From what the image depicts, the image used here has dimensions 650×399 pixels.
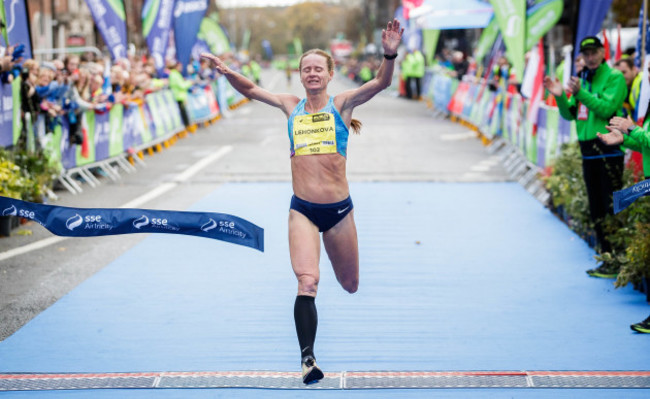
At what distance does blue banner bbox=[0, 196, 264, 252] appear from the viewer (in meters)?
5.25

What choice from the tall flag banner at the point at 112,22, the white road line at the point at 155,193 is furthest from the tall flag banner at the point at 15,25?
the tall flag banner at the point at 112,22

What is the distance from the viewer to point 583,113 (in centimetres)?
828

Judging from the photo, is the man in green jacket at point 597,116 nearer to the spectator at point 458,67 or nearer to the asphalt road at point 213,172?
the asphalt road at point 213,172

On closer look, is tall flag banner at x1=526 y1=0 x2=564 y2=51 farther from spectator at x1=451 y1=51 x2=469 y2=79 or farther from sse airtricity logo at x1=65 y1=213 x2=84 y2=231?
spectator at x1=451 y1=51 x2=469 y2=79

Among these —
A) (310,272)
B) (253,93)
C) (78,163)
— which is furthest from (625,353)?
(78,163)

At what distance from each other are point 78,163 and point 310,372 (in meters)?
10.4

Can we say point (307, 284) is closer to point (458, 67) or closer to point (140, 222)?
point (140, 222)

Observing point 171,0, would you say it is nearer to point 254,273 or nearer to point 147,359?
point 254,273

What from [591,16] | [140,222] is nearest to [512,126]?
[591,16]

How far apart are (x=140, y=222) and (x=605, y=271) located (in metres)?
4.91

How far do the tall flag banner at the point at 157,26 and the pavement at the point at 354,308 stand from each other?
33.0 ft

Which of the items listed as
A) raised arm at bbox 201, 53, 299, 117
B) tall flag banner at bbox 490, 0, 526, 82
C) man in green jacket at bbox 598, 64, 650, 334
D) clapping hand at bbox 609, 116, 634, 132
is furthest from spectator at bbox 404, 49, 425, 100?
raised arm at bbox 201, 53, 299, 117

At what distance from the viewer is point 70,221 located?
5391 mm

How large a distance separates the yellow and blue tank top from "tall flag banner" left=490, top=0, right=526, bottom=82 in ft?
32.7
